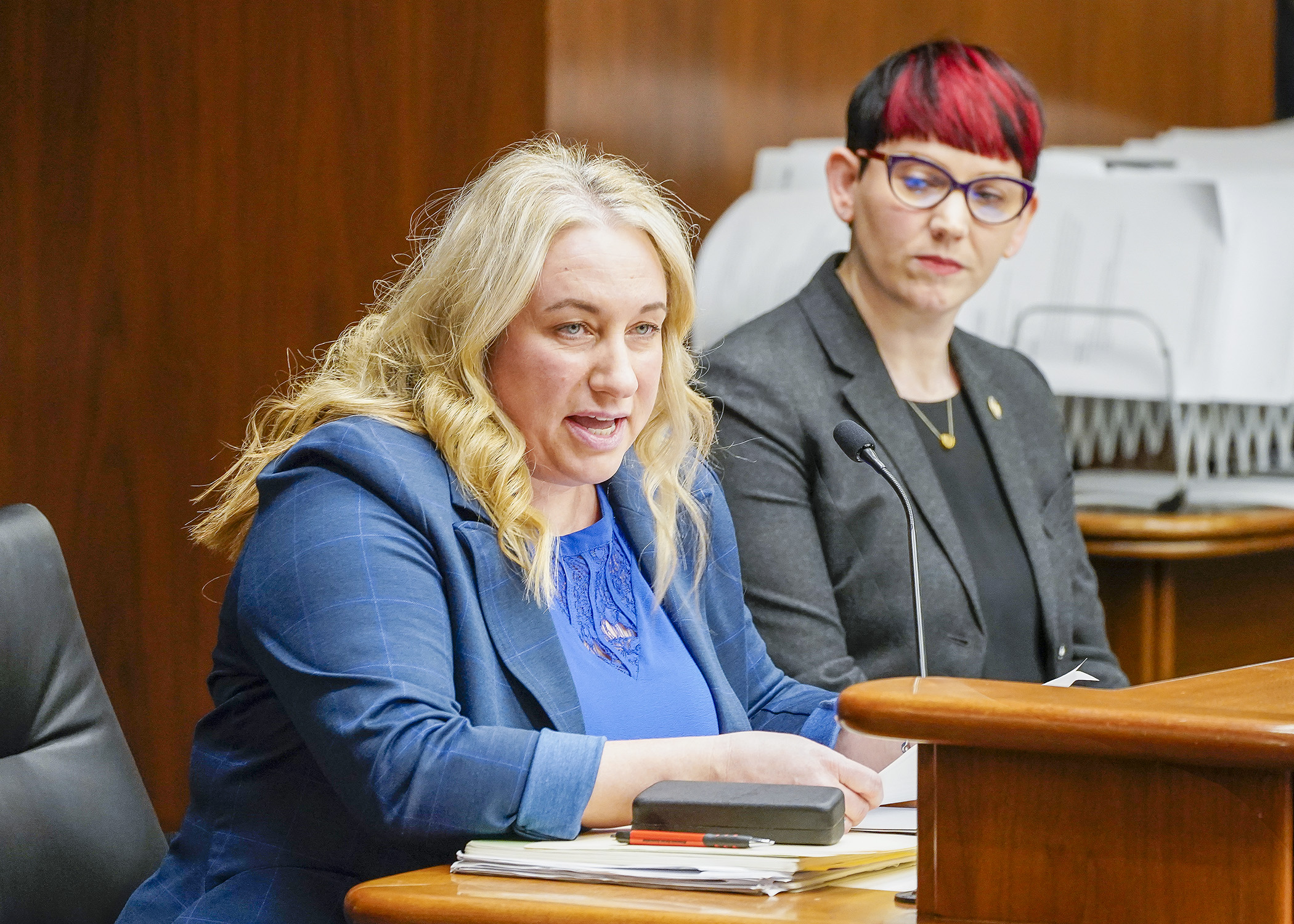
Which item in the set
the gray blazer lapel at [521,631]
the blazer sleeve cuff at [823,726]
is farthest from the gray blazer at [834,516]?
the gray blazer lapel at [521,631]

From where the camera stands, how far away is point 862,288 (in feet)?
6.89

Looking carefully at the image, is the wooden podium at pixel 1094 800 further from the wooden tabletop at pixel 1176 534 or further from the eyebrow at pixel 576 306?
the wooden tabletop at pixel 1176 534

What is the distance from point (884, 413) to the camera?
201cm

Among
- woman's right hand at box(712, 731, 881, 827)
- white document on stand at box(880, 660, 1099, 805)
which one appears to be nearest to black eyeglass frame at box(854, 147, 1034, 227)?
white document on stand at box(880, 660, 1099, 805)

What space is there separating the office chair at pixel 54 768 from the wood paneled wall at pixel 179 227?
1.32 metres

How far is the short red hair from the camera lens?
2045mm

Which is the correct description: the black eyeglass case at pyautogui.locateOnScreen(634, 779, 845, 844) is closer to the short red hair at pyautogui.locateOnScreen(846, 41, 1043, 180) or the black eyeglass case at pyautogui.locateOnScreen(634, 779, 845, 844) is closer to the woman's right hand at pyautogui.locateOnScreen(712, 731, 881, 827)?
the woman's right hand at pyautogui.locateOnScreen(712, 731, 881, 827)

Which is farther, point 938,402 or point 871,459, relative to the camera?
point 938,402

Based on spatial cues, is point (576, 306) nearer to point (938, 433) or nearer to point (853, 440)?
point (853, 440)

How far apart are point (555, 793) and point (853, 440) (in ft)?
1.76

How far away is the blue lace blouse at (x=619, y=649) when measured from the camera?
136cm

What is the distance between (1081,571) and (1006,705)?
4.78ft

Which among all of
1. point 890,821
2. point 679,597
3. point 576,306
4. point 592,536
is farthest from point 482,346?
point 890,821

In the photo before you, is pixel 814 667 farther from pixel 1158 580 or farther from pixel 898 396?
pixel 1158 580
